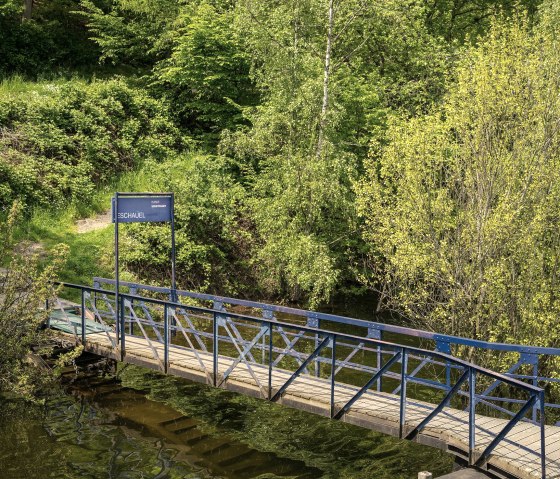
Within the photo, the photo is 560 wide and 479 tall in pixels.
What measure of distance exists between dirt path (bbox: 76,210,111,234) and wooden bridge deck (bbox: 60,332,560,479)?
10258mm

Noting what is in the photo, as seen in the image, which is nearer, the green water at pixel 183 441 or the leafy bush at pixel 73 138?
the green water at pixel 183 441

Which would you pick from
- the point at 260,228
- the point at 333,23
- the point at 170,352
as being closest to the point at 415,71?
the point at 333,23

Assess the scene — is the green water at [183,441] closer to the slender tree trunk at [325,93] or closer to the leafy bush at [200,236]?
the leafy bush at [200,236]

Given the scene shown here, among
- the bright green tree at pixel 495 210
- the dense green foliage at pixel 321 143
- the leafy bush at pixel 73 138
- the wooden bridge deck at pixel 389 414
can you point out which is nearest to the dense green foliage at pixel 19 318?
the wooden bridge deck at pixel 389 414

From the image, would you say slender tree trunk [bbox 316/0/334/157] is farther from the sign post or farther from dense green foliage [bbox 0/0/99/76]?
dense green foliage [bbox 0/0/99/76]

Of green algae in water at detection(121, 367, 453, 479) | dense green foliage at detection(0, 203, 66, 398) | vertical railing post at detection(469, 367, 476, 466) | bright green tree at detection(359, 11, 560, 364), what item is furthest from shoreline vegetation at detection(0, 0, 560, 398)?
vertical railing post at detection(469, 367, 476, 466)

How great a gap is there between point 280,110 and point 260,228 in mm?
4026

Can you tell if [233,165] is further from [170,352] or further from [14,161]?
[170,352]

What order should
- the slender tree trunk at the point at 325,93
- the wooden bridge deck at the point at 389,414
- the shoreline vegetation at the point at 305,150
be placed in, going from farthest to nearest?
the slender tree trunk at the point at 325,93 < the shoreline vegetation at the point at 305,150 < the wooden bridge deck at the point at 389,414

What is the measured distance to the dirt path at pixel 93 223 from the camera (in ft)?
77.9

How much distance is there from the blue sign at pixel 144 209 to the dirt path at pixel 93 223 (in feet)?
32.1

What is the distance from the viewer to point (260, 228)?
2364 cm

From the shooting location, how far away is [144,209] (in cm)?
1426

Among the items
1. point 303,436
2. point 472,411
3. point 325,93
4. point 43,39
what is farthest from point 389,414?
point 43,39
